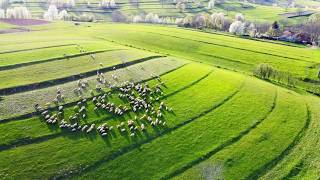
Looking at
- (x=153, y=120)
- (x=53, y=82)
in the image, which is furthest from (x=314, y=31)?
(x=53, y=82)

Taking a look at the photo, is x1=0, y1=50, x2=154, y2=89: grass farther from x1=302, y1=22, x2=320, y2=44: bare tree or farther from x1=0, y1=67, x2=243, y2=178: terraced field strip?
x1=302, y1=22, x2=320, y2=44: bare tree

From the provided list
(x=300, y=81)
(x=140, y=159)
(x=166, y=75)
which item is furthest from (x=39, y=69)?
(x=300, y=81)

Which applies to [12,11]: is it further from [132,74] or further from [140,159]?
[140,159]

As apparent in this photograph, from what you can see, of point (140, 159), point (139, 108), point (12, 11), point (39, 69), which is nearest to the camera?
point (140, 159)

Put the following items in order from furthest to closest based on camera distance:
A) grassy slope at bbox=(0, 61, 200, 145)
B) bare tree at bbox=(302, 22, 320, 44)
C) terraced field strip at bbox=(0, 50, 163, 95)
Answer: bare tree at bbox=(302, 22, 320, 44) → terraced field strip at bbox=(0, 50, 163, 95) → grassy slope at bbox=(0, 61, 200, 145)

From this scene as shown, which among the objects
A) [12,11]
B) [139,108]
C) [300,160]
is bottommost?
[300,160]

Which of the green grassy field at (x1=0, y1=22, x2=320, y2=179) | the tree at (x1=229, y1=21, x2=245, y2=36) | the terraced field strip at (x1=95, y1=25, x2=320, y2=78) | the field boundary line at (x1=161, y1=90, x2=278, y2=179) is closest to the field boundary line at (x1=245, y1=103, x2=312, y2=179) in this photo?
the green grassy field at (x1=0, y1=22, x2=320, y2=179)

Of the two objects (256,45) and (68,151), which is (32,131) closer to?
(68,151)
